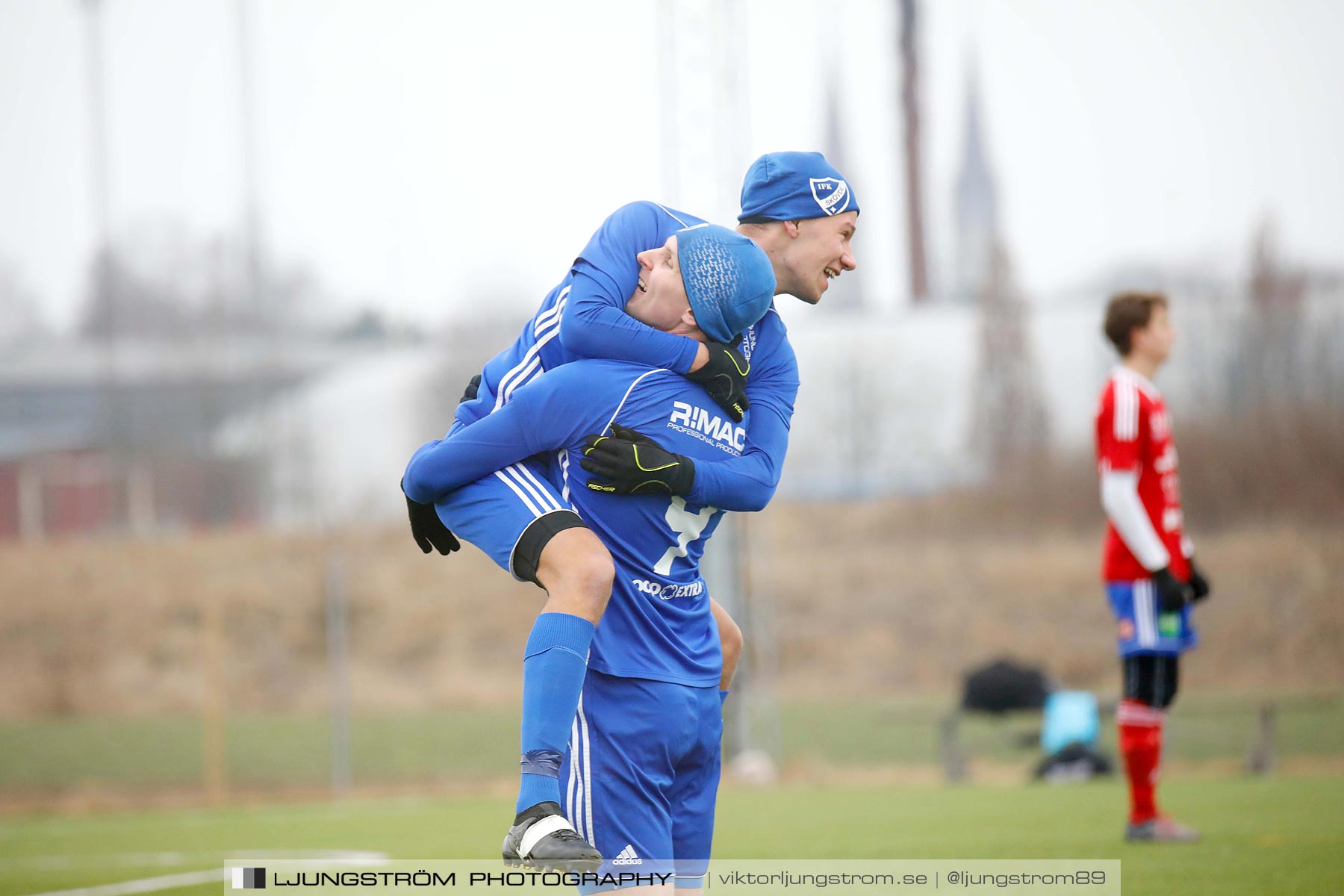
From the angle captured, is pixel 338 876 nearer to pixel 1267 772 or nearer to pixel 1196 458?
pixel 1267 772

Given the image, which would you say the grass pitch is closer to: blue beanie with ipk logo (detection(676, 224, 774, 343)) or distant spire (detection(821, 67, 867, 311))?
blue beanie with ipk logo (detection(676, 224, 774, 343))

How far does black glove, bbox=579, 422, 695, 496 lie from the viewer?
266 centimetres

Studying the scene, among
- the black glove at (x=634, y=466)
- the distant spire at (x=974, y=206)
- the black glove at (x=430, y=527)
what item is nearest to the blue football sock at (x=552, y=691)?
the black glove at (x=634, y=466)

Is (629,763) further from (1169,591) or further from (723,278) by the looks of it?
(1169,591)

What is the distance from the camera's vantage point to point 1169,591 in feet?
17.3

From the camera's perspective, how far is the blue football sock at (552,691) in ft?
8.56

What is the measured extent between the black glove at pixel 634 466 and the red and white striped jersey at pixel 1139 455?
3209 millimetres

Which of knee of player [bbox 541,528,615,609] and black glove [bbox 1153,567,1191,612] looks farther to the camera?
black glove [bbox 1153,567,1191,612]

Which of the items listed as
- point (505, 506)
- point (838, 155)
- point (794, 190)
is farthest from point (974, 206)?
point (505, 506)

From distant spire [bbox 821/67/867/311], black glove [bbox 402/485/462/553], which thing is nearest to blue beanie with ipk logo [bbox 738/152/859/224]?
black glove [bbox 402/485/462/553]

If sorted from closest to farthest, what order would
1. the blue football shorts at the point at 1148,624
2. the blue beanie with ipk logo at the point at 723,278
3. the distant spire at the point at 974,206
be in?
the blue beanie with ipk logo at the point at 723,278
the blue football shorts at the point at 1148,624
the distant spire at the point at 974,206

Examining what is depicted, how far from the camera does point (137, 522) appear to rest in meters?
21.7

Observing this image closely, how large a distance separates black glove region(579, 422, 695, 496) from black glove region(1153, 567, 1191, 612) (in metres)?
3.18

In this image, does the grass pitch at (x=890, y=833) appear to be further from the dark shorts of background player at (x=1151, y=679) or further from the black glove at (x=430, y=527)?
the black glove at (x=430, y=527)
